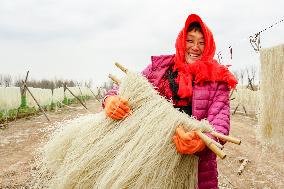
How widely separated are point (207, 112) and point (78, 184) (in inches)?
36.0

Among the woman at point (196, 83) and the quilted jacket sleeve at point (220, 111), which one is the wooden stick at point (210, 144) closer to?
the woman at point (196, 83)

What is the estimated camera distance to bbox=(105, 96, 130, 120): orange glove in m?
2.65

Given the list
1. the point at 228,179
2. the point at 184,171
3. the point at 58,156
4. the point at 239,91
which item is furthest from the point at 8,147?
the point at 239,91

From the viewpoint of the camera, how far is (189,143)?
229cm

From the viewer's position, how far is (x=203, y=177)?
2777mm

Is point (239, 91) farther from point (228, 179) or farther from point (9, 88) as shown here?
point (228, 179)

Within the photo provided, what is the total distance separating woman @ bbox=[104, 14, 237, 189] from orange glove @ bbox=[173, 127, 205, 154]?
16 cm

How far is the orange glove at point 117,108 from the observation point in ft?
8.71

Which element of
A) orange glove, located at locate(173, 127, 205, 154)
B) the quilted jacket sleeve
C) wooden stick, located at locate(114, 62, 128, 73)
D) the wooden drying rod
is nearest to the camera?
the wooden drying rod

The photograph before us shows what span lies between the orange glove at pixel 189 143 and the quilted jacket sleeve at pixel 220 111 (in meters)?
0.32

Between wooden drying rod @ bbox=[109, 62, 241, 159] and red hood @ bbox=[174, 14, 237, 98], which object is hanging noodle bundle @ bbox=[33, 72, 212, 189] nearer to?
wooden drying rod @ bbox=[109, 62, 241, 159]

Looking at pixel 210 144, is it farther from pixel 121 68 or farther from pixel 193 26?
pixel 193 26

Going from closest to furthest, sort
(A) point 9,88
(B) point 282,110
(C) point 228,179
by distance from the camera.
→ (B) point 282,110 < (C) point 228,179 < (A) point 9,88

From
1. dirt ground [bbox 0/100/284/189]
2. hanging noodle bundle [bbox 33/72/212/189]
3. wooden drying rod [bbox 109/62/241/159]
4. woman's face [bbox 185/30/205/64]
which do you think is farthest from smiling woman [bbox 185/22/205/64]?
dirt ground [bbox 0/100/284/189]
